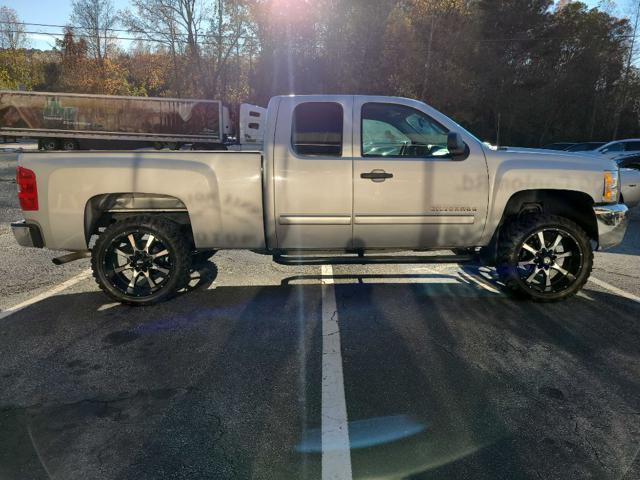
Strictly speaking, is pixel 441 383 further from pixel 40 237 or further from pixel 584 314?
pixel 40 237

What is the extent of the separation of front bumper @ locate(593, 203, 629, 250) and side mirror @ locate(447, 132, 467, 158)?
154 centimetres

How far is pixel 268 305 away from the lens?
4.80 meters

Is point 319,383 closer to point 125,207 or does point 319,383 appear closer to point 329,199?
point 329,199

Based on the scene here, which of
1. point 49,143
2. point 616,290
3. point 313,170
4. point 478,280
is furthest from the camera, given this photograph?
point 49,143

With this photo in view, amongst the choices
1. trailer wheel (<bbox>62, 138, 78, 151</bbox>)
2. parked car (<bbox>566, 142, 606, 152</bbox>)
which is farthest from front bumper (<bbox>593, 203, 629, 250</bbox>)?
trailer wheel (<bbox>62, 138, 78, 151</bbox>)

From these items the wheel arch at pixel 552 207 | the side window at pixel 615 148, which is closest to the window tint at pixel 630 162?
the side window at pixel 615 148

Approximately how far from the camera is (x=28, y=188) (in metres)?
4.38

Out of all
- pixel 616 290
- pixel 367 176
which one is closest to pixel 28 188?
pixel 367 176

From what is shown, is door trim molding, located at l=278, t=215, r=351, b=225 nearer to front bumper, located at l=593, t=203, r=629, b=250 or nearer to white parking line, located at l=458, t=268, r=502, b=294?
white parking line, located at l=458, t=268, r=502, b=294

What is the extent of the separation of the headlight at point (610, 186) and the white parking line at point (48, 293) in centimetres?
597

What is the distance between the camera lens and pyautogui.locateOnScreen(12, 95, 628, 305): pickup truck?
14.5 feet

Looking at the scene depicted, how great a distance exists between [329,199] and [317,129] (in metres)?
0.71

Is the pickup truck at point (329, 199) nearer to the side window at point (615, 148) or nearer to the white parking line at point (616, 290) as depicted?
the white parking line at point (616, 290)

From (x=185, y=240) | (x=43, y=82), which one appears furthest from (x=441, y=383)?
(x=43, y=82)
